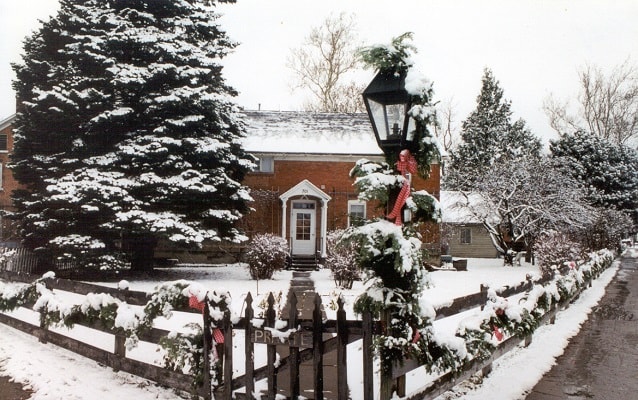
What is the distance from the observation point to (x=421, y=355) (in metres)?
4.77

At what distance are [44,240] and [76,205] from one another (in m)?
2.03

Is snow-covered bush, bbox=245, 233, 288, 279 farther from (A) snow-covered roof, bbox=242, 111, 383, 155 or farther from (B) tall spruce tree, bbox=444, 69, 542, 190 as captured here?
(B) tall spruce tree, bbox=444, 69, 542, 190

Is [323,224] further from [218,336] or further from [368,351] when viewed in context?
[368,351]

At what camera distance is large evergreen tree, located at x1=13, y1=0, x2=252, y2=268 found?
1580cm

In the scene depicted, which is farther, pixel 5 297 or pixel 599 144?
pixel 599 144

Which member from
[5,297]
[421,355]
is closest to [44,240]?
[5,297]

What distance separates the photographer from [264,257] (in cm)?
1806

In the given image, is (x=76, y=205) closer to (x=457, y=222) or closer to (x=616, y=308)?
(x=616, y=308)

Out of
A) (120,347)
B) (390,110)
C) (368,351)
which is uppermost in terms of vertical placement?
(390,110)

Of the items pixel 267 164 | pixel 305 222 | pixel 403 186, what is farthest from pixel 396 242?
pixel 267 164

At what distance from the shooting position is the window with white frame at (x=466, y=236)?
37656 mm

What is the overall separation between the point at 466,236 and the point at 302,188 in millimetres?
17324

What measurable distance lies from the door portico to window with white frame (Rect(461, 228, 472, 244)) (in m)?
15.7

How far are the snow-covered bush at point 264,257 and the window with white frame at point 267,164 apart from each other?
765cm
